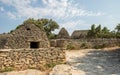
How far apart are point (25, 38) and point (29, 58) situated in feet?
28.4

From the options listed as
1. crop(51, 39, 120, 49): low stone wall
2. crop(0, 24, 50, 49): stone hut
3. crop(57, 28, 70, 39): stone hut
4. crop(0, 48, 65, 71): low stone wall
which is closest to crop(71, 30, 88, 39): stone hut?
crop(57, 28, 70, 39): stone hut

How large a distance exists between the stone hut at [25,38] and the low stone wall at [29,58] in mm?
8252

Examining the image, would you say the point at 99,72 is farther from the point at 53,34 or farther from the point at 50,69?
the point at 53,34

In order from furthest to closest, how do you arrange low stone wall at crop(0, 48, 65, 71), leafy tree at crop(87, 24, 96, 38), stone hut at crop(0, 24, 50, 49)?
leafy tree at crop(87, 24, 96, 38) < stone hut at crop(0, 24, 50, 49) < low stone wall at crop(0, 48, 65, 71)

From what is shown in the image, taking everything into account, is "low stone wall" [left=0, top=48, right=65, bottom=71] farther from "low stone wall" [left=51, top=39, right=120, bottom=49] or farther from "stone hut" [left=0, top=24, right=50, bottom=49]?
"low stone wall" [left=51, top=39, right=120, bottom=49]

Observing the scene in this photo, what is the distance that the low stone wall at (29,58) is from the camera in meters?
13.2

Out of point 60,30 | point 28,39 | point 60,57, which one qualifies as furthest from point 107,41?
point 60,30

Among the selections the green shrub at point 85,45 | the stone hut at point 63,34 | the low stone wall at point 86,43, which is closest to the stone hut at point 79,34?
the stone hut at point 63,34

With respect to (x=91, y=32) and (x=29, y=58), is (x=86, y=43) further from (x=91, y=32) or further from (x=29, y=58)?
(x=91, y=32)

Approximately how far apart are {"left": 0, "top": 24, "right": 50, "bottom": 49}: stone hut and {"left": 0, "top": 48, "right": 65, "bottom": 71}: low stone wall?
8.25m

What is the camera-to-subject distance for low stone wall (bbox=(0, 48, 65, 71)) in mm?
Answer: 13172

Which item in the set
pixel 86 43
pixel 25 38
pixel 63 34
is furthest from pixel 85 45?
pixel 63 34

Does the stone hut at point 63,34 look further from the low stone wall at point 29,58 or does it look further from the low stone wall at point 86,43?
the low stone wall at point 29,58

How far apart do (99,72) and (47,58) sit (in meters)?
3.63
